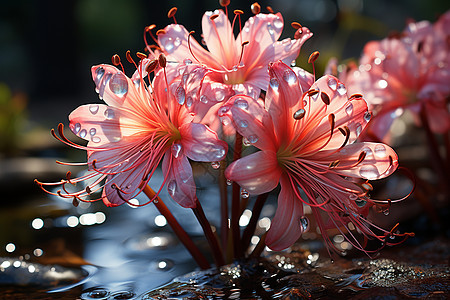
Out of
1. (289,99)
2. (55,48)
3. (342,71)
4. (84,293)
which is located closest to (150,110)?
(289,99)

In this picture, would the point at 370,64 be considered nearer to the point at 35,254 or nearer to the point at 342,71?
the point at 342,71

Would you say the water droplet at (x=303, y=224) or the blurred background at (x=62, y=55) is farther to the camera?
the blurred background at (x=62, y=55)

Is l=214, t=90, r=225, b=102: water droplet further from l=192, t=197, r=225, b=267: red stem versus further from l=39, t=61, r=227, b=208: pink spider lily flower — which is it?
l=192, t=197, r=225, b=267: red stem

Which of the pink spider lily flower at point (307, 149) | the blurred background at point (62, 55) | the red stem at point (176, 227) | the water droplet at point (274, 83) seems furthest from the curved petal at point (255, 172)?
the blurred background at point (62, 55)

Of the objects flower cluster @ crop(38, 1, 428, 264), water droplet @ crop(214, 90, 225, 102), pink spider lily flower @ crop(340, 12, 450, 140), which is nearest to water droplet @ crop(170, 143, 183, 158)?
flower cluster @ crop(38, 1, 428, 264)

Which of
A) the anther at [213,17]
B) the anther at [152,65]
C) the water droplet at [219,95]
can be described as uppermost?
the anther at [213,17]

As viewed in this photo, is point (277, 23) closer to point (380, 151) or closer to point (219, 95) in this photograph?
point (219, 95)

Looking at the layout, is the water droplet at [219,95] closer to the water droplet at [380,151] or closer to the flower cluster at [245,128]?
the flower cluster at [245,128]
